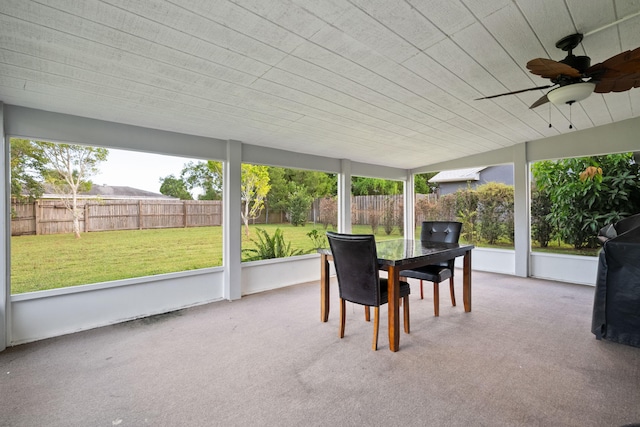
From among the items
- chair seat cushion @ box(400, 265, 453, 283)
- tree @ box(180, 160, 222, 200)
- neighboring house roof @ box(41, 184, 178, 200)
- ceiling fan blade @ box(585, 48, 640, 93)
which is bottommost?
chair seat cushion @ box(400, 265, 453, 283)

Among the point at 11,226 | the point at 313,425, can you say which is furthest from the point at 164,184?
the point at 313,425

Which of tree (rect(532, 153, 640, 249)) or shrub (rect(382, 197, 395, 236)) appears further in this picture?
shrub (rect(382, 197, 395, 236))

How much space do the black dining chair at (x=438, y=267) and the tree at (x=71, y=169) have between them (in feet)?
11.8

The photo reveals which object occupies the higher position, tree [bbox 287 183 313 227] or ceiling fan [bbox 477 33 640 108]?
ceiling fan [bbox 477 33 640 108]

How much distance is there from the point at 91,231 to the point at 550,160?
6506mm

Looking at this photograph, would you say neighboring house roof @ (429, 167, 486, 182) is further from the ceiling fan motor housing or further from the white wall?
the white wall

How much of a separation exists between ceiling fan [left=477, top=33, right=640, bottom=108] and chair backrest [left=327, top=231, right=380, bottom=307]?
1.56 metres

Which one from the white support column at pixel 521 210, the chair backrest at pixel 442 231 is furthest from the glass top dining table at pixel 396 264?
the white support column at pixel 521 210

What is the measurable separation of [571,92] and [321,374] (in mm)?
2542

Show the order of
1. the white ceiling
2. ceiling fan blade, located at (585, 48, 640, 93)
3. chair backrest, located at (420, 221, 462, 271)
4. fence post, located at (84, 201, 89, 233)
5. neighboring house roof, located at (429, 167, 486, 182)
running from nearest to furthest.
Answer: the white ceiling, ceiling fan blade, located at (585, 48, 640, 93), fence post, located at (84, 201, 89, 233), chair backrest, located at (420, 221, 462, 271), neighboring house roof, located at (429, 167, 486, 182)

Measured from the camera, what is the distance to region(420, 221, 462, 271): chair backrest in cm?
367

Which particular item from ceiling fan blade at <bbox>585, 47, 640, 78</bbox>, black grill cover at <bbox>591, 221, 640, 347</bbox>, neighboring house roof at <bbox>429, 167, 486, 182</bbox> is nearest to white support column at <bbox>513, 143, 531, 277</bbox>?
neighboring house roof at <bbox>429, 167, 486, 182</bbox>

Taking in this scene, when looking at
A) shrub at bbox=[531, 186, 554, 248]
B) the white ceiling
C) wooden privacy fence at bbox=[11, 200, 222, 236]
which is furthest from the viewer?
shrub at bbox=[531, 186, 554, 248]

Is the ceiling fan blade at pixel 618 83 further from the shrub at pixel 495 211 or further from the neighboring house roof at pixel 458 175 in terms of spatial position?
the neighboring house roof at pixel 458 175
